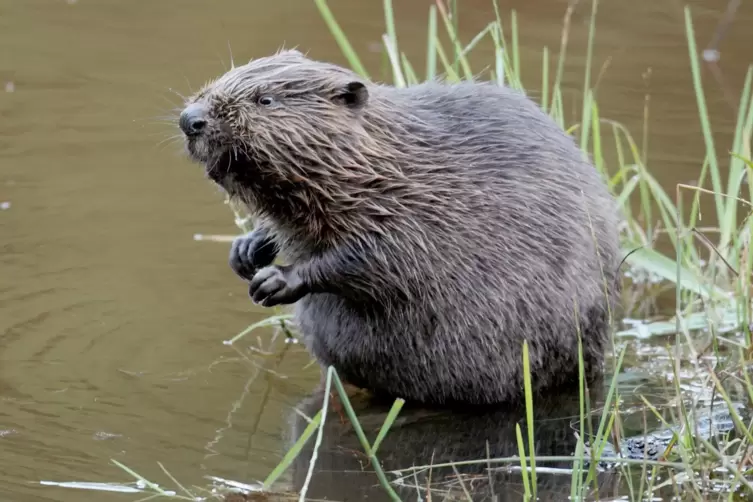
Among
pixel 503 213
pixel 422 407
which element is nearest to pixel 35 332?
A: pixel 422 407

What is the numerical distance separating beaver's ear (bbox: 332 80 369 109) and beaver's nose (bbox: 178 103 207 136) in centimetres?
37

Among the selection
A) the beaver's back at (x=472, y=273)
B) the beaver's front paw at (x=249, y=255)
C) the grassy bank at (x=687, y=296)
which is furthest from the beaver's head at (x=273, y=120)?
the grassy bank at (x=687, y=296)

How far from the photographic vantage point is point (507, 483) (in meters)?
3.12

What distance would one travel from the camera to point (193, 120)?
3.22 metres

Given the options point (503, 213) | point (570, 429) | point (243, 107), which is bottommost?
point (570, 429)

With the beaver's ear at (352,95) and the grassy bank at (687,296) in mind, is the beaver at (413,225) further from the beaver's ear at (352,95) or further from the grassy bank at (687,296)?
the grassy bank at (687,296)

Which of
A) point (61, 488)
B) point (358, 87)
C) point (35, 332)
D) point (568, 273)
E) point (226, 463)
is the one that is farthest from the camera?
point (35, 332)

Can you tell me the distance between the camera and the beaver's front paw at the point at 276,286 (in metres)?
3.42

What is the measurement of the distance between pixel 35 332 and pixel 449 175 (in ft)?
4.55

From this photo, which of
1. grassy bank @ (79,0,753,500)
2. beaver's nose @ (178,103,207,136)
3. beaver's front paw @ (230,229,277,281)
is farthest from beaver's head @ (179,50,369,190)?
grassy bank @ (79,0,753,500)

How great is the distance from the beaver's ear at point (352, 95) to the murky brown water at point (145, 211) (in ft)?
2.94

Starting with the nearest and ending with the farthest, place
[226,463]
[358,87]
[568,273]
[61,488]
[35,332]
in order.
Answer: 1. [61,488]
2. [226,463]
3. [358,87]
4. [568,273]
5. [35,332]

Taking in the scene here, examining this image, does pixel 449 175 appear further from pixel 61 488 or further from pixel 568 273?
pixel 61 488

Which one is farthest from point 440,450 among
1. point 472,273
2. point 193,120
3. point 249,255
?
point 193,120
